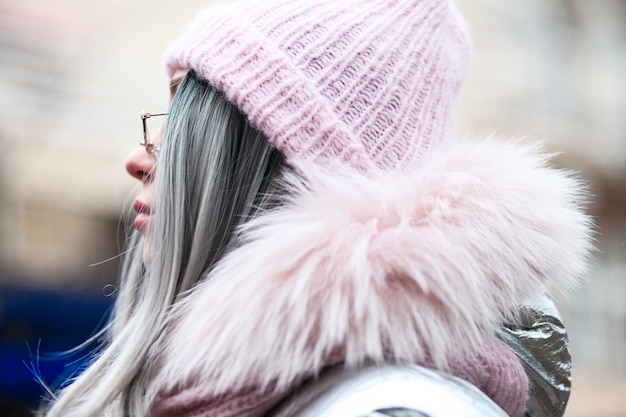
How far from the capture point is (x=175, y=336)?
1050 mm

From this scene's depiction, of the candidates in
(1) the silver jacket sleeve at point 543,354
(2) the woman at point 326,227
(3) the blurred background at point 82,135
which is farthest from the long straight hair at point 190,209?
(3) the blurred background at point 82,135

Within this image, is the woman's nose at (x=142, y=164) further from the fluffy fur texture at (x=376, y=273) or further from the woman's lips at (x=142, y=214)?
the fluffy fur texture at (x=376, y=273)

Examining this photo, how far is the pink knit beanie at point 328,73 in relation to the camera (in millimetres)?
1142

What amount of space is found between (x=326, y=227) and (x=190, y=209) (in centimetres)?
31

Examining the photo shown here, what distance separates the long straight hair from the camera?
1.13m

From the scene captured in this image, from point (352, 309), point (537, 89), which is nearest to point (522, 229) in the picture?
point (352, 309)

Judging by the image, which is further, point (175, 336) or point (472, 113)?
point (472, 113)

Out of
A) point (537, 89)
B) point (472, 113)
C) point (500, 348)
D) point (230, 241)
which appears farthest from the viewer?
point (537, 89)

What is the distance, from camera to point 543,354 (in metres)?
1.15

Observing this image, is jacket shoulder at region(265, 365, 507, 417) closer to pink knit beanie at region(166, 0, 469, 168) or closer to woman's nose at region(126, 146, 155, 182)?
pink knit beanie at region(166, 0, 469, 168)

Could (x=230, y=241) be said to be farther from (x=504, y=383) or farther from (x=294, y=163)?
(x=504, y=383)

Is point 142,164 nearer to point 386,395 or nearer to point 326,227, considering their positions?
point 326,227

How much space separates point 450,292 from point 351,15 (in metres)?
0.61

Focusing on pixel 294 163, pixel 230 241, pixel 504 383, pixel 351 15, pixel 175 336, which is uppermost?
pixel 351 15
